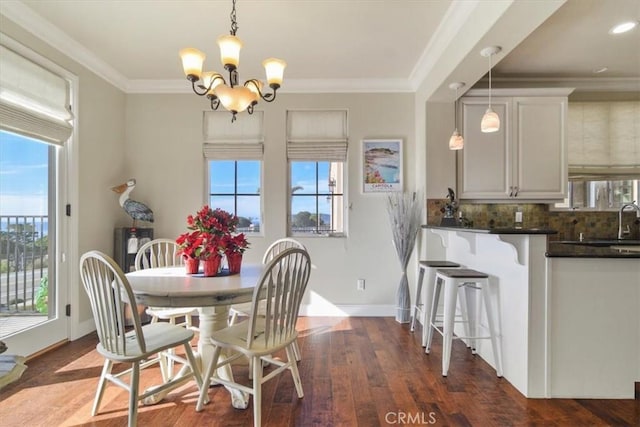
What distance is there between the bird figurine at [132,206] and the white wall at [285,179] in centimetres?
27

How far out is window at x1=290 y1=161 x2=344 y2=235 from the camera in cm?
378

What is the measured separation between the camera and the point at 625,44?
2811mm

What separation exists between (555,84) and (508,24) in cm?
209

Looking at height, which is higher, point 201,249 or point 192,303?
point 201,249

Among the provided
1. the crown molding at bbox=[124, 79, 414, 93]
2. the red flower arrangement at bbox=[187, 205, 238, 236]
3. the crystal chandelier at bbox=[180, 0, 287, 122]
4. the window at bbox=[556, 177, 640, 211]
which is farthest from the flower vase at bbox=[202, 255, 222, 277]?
the window at bbox=[556, 177, 640, 211]

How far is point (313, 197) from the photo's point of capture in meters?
3.79

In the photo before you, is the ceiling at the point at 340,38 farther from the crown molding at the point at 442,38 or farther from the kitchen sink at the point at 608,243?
the kitchen sink at the point at 608,243

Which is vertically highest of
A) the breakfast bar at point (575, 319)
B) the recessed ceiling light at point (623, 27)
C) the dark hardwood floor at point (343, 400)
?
the recessed ceiling light at point (623, 27)

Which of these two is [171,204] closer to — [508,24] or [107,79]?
[107,79]

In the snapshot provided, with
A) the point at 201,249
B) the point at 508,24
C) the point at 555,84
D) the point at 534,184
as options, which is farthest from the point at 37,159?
the point at 555,84

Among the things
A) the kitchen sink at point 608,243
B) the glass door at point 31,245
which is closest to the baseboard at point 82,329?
the glass door at point 31,245

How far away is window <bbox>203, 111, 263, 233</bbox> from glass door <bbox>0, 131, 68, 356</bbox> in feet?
4.54

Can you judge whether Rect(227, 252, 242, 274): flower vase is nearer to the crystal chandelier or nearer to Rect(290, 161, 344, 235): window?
the crystal chandelier

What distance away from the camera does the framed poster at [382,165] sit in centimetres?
368
